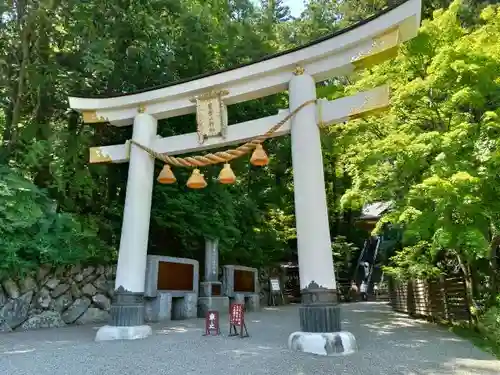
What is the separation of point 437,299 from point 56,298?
8.04 metres

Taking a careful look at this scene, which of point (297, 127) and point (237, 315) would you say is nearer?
point (297, 127)

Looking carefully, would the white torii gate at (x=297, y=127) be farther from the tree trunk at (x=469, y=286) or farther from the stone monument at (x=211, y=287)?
the stone monument at (x=211, y=287)

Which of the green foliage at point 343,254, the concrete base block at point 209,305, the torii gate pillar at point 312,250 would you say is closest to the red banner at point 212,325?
the torii gate pillar at point 312,250

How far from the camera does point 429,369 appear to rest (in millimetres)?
4266

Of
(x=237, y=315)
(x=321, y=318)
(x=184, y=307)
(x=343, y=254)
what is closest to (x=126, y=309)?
(x=237, y=315)

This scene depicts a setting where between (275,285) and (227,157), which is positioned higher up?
(227,157)

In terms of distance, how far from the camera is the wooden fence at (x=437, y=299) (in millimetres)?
7488

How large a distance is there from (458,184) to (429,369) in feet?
8.10

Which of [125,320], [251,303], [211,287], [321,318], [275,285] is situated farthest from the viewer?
[275,285]

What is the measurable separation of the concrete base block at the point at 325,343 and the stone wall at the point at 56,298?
18.1 ft

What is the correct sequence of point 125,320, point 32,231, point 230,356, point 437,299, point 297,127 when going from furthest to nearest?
point 437,299
point 32,231
point 125,320
point 297,127
point 230,356

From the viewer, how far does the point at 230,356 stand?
4.98m

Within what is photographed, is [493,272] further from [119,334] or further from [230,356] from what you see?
[119,334]

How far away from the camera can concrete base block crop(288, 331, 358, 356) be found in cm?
505
